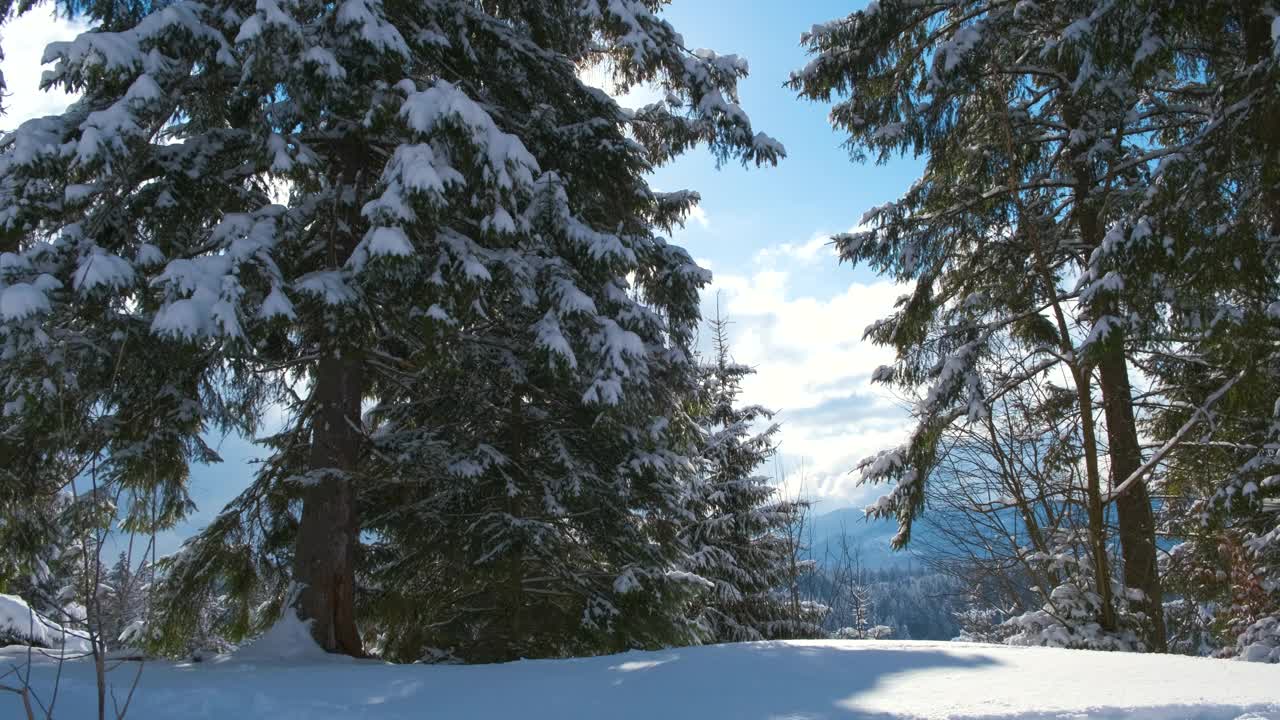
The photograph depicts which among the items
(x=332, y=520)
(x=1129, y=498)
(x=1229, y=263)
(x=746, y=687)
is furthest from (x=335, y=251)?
(x=1129, y=498)

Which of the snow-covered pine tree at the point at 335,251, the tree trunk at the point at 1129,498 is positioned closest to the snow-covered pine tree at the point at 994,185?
the tree trunk at the point at 1129,498

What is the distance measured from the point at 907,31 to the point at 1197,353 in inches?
207

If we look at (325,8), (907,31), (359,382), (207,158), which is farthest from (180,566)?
(907,31)

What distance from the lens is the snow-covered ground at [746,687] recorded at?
281 centimetres

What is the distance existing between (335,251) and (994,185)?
832 centimetres

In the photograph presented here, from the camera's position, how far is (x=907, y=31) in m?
9.63

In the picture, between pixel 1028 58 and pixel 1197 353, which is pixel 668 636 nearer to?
pixel 1197 353

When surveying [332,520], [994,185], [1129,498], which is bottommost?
[332,520]

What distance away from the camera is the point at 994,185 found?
9.95 metres

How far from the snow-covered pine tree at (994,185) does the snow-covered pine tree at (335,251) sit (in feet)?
10.4

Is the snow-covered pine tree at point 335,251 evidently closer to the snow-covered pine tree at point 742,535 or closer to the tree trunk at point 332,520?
the tree trunk at point 332,520

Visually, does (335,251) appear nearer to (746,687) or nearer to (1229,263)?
(746,687)

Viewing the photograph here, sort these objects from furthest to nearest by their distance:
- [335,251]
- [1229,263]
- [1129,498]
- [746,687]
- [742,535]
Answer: [742,535]
[1129,498]
[1229,263]
[335,251]
[746,687]

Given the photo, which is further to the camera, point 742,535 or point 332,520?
point 742,535
